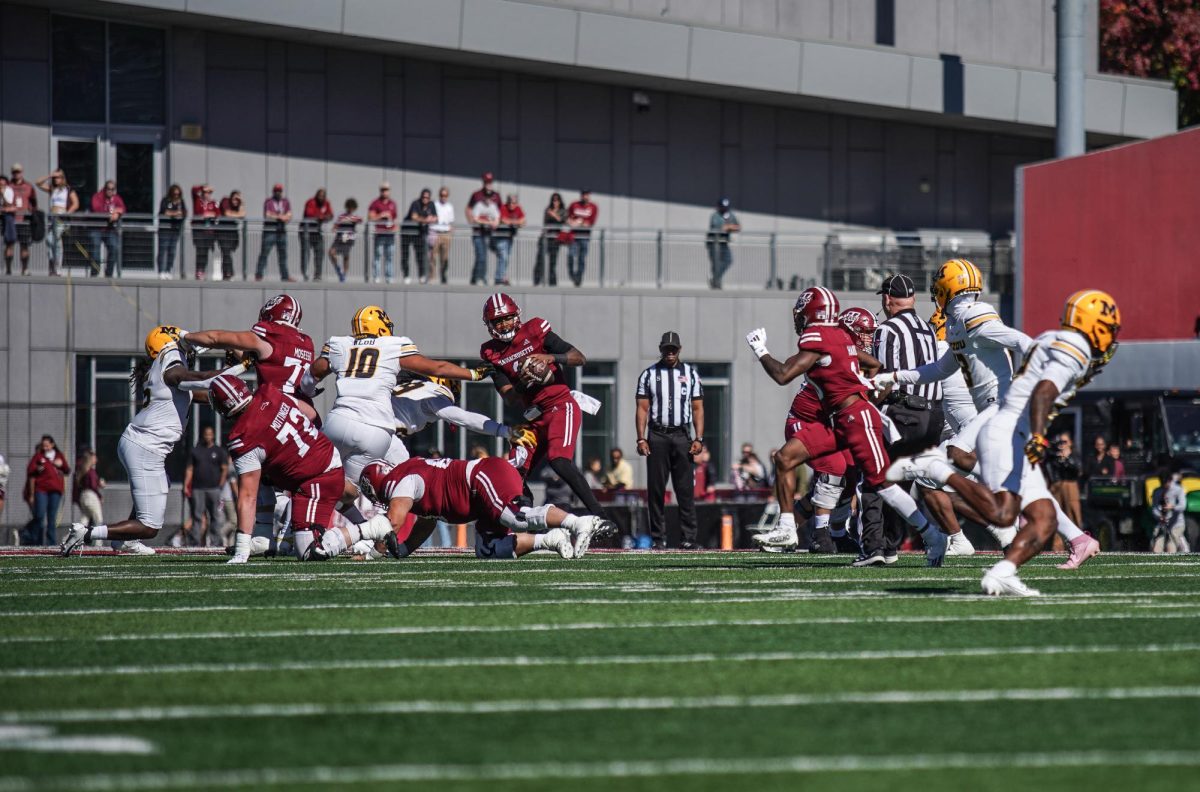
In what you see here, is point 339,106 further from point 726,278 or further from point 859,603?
point 859,603

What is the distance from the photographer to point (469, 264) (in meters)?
29.4

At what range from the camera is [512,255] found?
29625 millimetres

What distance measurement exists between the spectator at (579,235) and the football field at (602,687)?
20.0 meters

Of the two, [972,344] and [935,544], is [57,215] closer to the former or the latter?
[972,344]

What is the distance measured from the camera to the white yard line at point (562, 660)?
255 inches

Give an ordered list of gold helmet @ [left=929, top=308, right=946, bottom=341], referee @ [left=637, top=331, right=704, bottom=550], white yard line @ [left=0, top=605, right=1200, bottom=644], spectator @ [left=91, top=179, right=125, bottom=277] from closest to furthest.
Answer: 1. white yard line @ [left=0, top=605, right=1200, bottom=644]
2. gold helmet @ [left=929, top=308, right=946, bottom=341]
3. referee @ [left=637, top=331, right=704, bottom=550]
4. spectator @ [left=91, top=179, right=125, bottom=277]

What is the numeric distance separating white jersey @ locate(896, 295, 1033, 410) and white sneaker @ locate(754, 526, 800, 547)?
123cm

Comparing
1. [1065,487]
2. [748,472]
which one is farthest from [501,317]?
[748,472]

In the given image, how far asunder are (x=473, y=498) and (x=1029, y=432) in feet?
13.5

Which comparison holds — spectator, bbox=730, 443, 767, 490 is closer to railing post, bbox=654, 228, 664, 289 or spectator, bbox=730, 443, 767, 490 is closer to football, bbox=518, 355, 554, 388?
railing post, bbox=654, 228, 664, 289

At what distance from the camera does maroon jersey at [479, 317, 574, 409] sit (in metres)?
14.0

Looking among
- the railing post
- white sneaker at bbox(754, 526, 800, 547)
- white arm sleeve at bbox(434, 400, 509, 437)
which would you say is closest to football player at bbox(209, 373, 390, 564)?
white arm sleeve at bbox(434, 400, 509, 437)

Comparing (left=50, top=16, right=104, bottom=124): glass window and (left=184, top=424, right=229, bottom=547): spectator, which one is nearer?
(left=184, top=424, right=229, bottom=547): spectator

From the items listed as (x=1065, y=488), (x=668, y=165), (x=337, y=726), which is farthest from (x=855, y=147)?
(x=337, y=726)
